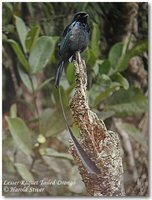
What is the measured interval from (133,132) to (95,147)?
7.1 inches

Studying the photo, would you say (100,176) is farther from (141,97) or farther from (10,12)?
(10,12)

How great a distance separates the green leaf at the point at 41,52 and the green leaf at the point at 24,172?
15.3 inches

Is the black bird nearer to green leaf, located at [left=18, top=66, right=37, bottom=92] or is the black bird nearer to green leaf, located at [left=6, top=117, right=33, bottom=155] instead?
green leaf, located at [left=18, top=66, right=37, bottom=92]

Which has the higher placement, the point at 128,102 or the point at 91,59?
the point at 91,59

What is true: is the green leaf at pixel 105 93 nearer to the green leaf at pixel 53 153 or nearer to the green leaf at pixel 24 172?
the green leaf at pixel 53 153

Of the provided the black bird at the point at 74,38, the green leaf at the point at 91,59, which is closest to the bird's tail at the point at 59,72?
the black bird at the point at 74,38

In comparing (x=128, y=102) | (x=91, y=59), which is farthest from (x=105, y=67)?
(x=128, y=102)

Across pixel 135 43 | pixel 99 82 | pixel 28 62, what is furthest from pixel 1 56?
pixel 135 43

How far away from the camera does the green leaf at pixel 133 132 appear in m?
2.19

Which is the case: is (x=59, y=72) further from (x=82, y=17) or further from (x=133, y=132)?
(x=133, y=132)

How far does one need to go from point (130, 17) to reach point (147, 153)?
573 millimetres

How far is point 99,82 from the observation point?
220 cm

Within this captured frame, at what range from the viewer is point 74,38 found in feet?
7.08

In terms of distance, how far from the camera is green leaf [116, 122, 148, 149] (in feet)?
7.19
